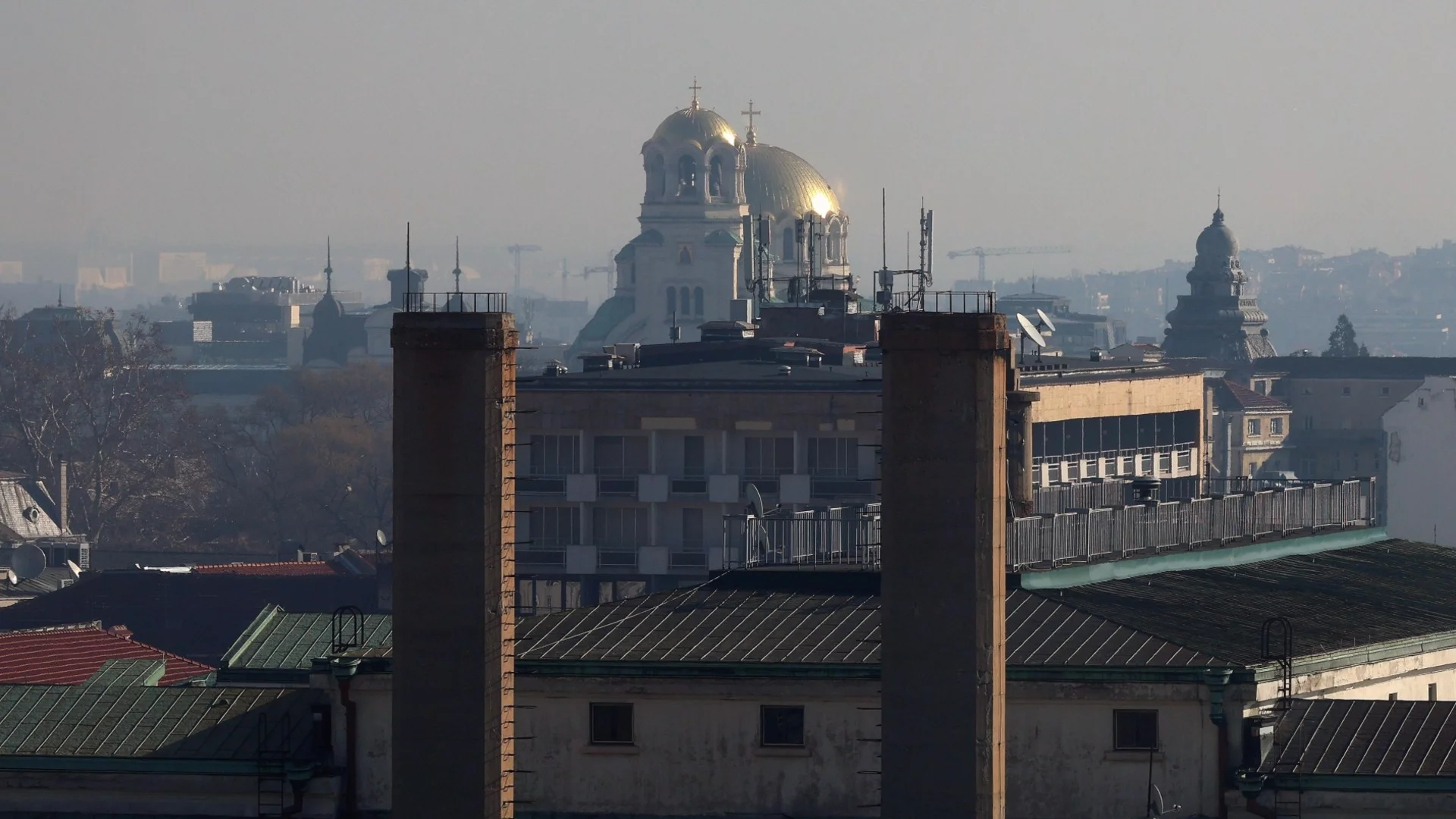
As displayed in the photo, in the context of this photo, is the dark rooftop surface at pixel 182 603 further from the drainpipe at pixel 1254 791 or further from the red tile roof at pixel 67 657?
the drainpipe at pixel 1254 791

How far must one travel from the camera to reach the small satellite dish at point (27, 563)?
10119 centimetres

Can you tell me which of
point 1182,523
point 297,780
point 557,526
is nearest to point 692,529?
point 557,526

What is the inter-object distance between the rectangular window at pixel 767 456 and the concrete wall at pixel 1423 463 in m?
15.3

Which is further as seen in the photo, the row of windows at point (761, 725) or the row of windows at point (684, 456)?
the row of windows at point (684, 456)

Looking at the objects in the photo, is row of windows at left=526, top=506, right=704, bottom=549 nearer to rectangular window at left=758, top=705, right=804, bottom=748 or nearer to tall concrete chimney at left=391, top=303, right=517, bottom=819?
rectangular window at left=758, top=705, right=804, bottom=748

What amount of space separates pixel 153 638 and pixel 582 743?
54284mm

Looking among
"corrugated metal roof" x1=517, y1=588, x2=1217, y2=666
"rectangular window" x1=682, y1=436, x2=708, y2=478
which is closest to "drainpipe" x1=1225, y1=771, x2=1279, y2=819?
"corrugated metal roof" x1=517, y1=588, x2=1217, y2=666

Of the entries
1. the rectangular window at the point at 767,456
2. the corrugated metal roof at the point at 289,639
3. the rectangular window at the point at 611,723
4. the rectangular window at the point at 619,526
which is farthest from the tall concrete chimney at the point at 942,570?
the rectangular window at the point at 619,526

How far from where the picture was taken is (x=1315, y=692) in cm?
3653

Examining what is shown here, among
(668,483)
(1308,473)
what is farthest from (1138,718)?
(1308,473)

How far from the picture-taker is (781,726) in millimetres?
35406

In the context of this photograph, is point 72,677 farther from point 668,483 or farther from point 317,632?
point 668,483

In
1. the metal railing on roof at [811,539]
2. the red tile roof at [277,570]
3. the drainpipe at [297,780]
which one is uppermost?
the metal railing on roof at [811,539]

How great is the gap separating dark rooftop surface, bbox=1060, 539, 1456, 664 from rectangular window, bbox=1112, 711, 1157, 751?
132 cm
